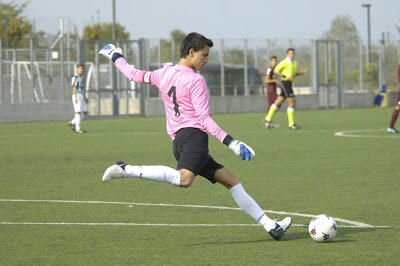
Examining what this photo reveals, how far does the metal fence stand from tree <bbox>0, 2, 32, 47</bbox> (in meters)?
13.9

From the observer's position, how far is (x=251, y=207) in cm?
866

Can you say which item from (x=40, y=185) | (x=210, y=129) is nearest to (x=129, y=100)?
(x=40, y=185)

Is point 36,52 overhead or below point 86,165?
overhead

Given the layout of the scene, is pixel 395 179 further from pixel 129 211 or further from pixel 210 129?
pixel 210 129

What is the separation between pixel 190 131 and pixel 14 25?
5086 cm

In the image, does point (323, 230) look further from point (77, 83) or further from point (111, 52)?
point (77, 83)

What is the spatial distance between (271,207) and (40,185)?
4.25 metres

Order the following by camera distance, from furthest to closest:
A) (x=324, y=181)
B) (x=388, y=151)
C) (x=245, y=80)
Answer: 1. (x=245, y=80)
2. (x=388, y=151)
3. (x=324, y=181)

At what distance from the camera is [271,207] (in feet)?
36.3

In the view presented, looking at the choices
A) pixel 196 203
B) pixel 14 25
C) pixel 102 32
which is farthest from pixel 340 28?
pixel 196 203

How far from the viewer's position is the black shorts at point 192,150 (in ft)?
27.7

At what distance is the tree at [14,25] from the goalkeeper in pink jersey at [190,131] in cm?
4806

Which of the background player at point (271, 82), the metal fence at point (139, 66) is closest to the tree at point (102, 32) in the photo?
the metal fence at point (139, 66)

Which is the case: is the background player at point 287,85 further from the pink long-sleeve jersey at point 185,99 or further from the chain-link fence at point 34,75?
the pink long-sleeve jersey at point 185,99
